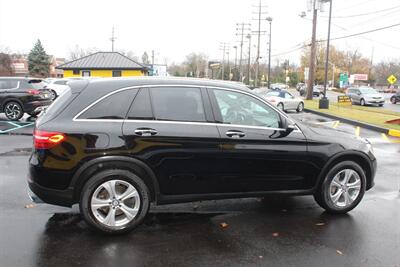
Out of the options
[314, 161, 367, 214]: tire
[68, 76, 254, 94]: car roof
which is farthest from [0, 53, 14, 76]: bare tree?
[314, 161, 367, 214]: tire

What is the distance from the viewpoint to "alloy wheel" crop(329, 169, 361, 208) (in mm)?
5430

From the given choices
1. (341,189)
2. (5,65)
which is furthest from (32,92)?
(5,65)

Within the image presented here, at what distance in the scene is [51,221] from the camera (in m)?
5.00

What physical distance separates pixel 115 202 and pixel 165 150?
0.78 m

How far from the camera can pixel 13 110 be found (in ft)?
50.4

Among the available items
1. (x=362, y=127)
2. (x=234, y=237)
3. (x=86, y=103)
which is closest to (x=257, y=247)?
(x=234, y=237)

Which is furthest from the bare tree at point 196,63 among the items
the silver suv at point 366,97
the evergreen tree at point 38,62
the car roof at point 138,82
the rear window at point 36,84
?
the car roof at point 138,82

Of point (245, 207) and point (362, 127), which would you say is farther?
point (362, 127)

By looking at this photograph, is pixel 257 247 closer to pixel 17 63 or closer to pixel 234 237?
pixel 234 237

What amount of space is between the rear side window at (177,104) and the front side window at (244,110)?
253 mm

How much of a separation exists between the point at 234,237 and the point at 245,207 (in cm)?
112

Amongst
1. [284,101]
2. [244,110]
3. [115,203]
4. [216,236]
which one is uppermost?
[244,110]

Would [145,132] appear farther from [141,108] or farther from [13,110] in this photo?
[13,110]

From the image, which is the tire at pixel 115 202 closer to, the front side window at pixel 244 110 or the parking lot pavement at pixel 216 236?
the parking lot pavement at pixel 216 236
